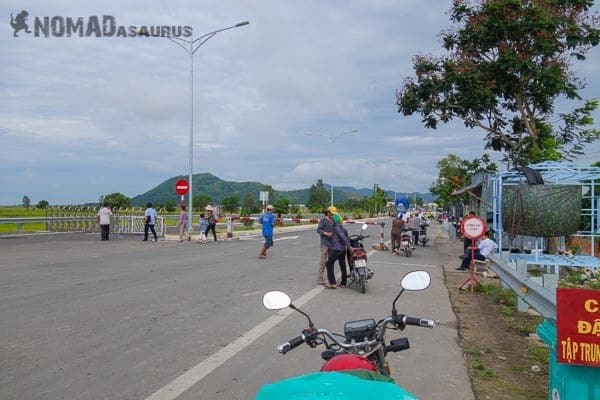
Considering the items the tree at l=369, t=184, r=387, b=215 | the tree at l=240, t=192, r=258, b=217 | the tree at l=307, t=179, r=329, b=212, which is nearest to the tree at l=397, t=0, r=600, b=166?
the tree at l=240, t=192, r=258, b=217

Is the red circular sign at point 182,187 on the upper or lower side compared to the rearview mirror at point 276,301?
upper

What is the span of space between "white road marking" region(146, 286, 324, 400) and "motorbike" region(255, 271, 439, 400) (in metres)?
2.19

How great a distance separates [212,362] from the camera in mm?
6250

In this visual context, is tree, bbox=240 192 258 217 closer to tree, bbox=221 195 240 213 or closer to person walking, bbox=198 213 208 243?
tree, bbox=221 195 240 213

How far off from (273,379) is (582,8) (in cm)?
1654

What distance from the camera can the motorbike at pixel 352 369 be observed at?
212 centimetres

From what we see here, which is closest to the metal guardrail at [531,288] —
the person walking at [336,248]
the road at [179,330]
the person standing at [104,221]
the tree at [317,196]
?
the road at [179,330]

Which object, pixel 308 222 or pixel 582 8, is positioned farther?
pixel 308 222

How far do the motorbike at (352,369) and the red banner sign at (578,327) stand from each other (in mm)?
985

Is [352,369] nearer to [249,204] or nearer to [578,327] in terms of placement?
[578,327]

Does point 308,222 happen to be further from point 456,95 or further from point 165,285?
point 165,285

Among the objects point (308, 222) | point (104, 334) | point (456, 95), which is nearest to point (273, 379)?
point (104, 334)

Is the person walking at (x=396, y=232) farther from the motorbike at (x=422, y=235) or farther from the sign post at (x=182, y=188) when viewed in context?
the sign post at (x=182, y=188)

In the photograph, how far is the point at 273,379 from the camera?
566 centimetres
